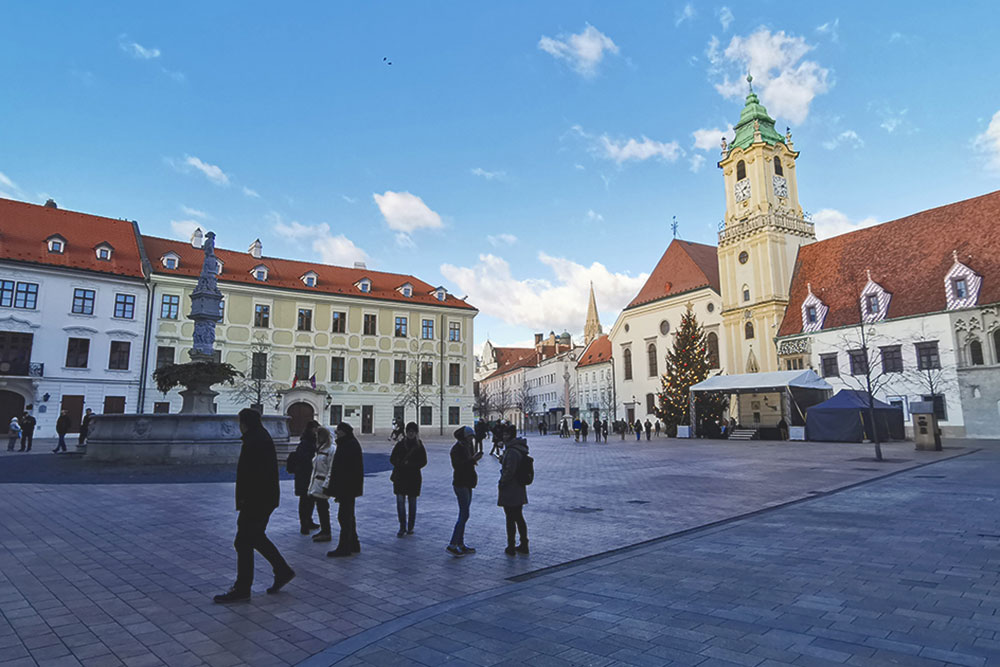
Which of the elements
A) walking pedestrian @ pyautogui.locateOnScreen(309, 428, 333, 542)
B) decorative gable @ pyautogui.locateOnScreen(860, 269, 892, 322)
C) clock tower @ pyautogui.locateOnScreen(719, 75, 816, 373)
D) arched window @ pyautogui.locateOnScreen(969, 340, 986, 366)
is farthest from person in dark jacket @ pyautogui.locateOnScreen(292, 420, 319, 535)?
clock tower @ pyautogui.locateOnScreen(719, 75, 816, 373)

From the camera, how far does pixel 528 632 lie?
14.9 ft

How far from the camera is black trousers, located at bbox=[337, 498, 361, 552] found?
7234mm

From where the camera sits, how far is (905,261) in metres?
40.2

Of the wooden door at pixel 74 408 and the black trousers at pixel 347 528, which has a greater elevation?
the wooden door at pixel 74 408

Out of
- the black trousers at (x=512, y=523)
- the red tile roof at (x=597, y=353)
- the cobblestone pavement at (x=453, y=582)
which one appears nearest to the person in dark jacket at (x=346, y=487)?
the cobblestone pavement at (x=453, y=582)

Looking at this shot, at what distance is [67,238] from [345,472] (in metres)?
39.9

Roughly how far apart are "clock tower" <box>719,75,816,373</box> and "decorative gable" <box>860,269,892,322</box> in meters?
6.44

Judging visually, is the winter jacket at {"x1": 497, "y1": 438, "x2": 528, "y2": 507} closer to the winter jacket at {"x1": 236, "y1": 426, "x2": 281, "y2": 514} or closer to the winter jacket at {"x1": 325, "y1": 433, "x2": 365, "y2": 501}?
the winter jacket at {"x1": 325, "y1": 433, "x2": 365, "y2": 501}

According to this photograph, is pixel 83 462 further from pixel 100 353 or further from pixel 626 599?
pixel 100 353

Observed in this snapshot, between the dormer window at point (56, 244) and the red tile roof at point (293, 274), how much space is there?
483 cm

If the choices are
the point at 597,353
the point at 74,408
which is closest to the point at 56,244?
the point at 74,408

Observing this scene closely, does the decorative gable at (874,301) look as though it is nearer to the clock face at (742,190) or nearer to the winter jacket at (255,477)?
the clock face at (742,190)

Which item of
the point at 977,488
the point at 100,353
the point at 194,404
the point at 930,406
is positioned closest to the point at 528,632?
the point at 977,488

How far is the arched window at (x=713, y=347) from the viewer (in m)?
51.2
